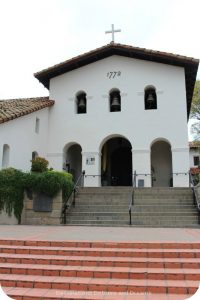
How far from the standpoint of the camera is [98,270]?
19.6 feet

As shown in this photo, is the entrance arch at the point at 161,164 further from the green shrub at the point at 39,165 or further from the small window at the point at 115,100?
the green shrub at the point at 39,165

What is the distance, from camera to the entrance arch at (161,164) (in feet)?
58.9

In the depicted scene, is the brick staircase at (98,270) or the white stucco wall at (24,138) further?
the white stucco wall at (24,138)

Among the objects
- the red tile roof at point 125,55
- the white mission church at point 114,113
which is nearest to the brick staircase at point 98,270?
the white mission church at point 114,113

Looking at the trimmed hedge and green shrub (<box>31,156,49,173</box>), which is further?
green shrub (<box>31,156,49,173</box>)

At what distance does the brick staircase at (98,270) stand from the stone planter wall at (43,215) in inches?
182

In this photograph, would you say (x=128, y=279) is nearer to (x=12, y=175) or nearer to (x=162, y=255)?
(x=162, y=255)

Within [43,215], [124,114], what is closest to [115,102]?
[124,114]

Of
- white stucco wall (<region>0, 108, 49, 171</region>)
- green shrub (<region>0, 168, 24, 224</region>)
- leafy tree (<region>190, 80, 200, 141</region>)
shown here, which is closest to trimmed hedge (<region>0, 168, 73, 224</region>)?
green shrub (<region>0, 168, 24, 224</region>)

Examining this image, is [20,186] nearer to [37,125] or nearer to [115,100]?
[37,125]

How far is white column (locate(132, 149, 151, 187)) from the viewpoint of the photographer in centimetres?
1630

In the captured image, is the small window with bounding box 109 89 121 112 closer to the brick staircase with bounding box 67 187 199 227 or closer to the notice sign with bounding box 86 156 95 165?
the notice sign with bounding box 86 156 95 165

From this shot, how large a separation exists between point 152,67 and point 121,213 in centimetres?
887

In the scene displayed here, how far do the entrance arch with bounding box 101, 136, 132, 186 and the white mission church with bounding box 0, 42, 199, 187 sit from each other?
3.4 inches
